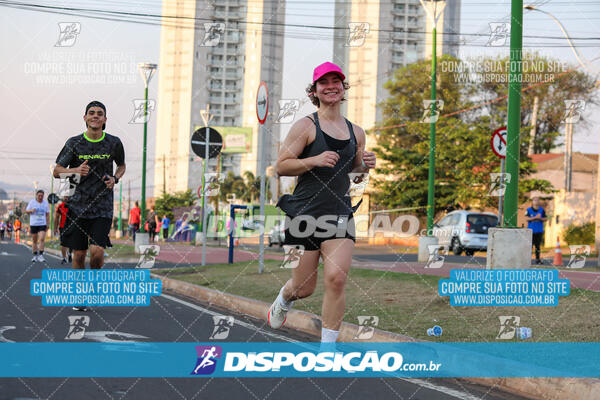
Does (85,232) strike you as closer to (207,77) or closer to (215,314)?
(215,314)

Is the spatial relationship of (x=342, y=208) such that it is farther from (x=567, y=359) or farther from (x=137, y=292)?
(x=137, y=292)

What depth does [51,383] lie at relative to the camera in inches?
188

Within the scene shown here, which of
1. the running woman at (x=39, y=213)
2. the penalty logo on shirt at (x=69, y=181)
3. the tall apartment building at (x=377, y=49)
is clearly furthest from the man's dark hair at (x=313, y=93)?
the tall apartment building at (x=377, y=49)

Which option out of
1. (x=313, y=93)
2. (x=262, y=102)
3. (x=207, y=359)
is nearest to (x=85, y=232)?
(x=207, y=359)

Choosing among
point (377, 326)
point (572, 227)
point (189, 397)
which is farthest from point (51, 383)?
point (572, 227)

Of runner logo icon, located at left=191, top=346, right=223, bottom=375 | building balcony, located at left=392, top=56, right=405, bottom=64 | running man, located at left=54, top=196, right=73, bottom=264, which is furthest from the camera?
building balcony, located at left=392, top=56, right=405, bottom=64

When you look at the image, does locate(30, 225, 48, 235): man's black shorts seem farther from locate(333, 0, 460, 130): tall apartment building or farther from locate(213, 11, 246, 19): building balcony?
locate(213, 11, 246, 19): building balcony

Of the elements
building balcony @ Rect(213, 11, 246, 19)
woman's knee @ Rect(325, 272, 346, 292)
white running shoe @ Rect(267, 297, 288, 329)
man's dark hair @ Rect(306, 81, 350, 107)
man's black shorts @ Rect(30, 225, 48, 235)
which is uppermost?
building balcony @ Rect(213, 11, 246, 19)

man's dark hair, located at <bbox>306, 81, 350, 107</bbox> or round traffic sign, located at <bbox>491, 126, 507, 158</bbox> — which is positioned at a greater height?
round traffic sign, located at <bbox>491, 126, 507, 158</bbox>

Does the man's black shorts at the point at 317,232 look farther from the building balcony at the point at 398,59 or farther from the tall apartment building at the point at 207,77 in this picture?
the tall apartment building at the point at 207,77

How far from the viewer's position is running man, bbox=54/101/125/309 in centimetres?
743

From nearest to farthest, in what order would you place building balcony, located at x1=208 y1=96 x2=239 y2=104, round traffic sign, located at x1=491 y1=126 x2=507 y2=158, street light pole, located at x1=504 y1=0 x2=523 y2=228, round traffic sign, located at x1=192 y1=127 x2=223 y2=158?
street light pole, located at x1=504 y1=0 x2=523 y2=228 < round traffic sign, located at x1=491 y1=126 x2=507 y2=158 < round traffic sign, located at x1=192 y1=127 x2=223 y2=158 < building balcony, located at x1=208 y1=96 x2=239 y2=104

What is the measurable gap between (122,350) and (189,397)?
1616 millimetres

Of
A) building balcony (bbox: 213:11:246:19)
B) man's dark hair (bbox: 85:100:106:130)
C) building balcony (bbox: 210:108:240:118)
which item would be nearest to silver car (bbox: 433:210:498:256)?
man's dark hair (bbox: 85:100:106:130)
